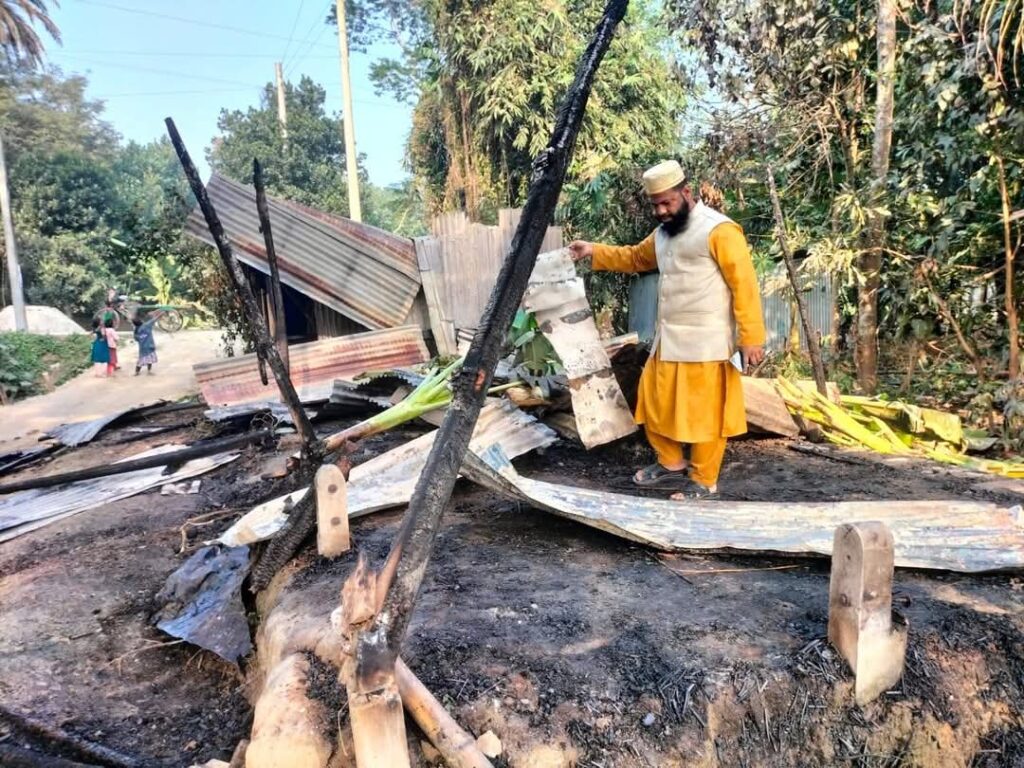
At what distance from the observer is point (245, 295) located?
351cm

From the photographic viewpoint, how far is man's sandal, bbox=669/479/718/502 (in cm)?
373

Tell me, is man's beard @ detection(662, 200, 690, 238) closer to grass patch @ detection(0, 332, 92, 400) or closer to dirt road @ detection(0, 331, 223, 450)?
dirt road @ detection(0, 331, 223, 450)

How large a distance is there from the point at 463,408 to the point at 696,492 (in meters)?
2.28

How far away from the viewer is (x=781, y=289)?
828 centimetres

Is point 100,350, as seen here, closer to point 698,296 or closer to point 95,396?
point 95,396

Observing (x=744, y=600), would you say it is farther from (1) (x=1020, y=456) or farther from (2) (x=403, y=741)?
(1) (x=1020, y=456)

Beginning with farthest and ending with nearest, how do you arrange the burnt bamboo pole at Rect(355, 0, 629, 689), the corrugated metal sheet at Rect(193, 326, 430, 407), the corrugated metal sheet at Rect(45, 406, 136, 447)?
the corrugated metal sheet at Rect(193, 326, 430, 407), the corrugated metal sheet at Rect(45, 406, 136, 447), the burnt bamboo pole at Rect(355, 0, 629, 689)

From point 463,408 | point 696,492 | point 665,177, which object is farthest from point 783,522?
point 463,408

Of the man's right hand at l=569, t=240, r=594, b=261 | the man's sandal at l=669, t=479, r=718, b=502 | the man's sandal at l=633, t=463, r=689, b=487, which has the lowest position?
the man's sandal at l=669, t=479, r=718, b=502

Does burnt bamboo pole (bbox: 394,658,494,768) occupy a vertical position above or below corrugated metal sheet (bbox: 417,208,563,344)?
below

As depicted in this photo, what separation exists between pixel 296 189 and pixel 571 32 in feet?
48.9

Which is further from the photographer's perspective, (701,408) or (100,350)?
(100,350)

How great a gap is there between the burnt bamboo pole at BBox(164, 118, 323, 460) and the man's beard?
2253 mm

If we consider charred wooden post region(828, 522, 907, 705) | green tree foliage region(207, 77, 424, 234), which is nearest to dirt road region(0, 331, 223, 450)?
charred wooden post region(828, 522, 907, 705)
